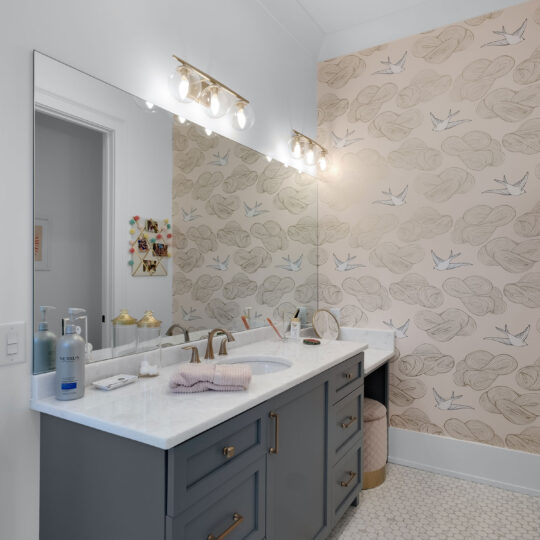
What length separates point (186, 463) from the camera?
106 centimetres

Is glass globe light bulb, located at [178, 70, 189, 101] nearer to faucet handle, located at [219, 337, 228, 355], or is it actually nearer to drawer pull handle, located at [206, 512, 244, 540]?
faucet handle, located at [219, 337, 228, 355]

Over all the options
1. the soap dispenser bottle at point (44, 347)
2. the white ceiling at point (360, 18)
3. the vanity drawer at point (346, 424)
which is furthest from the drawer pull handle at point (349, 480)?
the white ceiling at point (360, 18)

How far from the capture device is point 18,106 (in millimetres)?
1234

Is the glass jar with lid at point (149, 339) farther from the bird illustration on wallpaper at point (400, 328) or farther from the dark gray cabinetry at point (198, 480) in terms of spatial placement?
the bird illustration on wallpaper at point (400, 328)

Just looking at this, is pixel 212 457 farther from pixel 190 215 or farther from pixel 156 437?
pixel 190 215

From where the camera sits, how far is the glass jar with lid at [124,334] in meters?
1.52

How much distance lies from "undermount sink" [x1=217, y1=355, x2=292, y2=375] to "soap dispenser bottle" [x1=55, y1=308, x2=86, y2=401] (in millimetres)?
710

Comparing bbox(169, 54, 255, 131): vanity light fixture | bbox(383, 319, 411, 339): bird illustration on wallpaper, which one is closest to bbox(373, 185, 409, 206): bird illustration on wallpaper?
bbox(383, 319, 411, 339): bird illustration on wallpaper

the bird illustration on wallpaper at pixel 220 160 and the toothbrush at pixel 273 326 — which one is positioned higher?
the bird illustration on wallpaper at pixel 220 160

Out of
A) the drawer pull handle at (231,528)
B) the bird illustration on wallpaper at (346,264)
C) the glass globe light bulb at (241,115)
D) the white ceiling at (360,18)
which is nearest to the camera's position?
the drawer pull handle at (231,528)

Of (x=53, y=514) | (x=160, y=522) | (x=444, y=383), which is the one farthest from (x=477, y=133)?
(x=53, y=514)

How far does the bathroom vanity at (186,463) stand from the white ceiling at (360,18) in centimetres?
210

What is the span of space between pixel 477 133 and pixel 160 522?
2454mm

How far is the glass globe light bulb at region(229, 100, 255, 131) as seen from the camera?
208 cm
